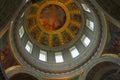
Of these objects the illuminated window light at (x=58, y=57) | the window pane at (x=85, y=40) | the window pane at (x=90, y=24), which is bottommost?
the illuminated window light at (x=58, y=57)

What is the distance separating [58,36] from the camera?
2527 centimetres

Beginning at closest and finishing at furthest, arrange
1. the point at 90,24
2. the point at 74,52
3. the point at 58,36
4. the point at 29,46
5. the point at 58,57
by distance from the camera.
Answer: the point at 29,46, the point at 90,24, the point at 74,52, the point at 58,57, the point at 58,36

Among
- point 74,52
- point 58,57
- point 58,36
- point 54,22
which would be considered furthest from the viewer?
point 54,22

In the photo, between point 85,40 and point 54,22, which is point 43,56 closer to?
point 85,40

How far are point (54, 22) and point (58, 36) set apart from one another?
1.61 m

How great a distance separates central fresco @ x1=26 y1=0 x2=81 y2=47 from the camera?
951 inches

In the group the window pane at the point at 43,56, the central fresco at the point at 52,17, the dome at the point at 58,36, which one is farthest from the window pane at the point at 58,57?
the central fresco at the point at 52,17

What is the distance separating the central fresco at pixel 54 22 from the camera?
2416 centimetres

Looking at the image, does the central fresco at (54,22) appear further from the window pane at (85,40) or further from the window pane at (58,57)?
the window pane at (58,57)

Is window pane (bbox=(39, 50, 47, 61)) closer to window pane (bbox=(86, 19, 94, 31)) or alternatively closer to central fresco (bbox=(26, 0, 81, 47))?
central fresco (bbox=(26, 0, 81, 47))

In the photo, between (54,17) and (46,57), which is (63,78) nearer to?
(46,57)

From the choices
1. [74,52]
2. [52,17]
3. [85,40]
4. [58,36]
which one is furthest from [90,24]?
[52,17]

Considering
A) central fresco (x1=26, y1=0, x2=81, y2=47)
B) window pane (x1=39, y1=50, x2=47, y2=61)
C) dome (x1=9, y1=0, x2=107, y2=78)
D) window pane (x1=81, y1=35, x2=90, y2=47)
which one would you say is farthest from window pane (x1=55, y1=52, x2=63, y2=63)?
window pane (x1=81, y1=35, x2=90, y2=47)

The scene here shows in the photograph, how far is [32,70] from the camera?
1931 cm
